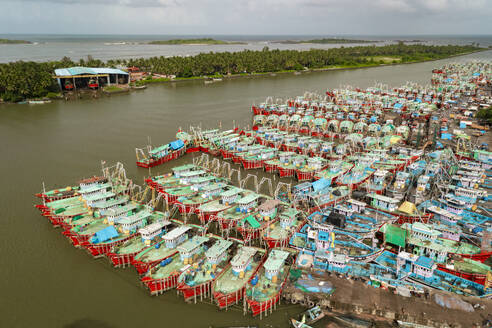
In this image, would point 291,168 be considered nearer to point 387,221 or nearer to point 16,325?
point 387,221

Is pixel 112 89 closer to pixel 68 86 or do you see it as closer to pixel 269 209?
pixel 68 86

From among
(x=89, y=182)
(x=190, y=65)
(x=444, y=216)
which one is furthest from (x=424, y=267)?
(x=190, y=65)

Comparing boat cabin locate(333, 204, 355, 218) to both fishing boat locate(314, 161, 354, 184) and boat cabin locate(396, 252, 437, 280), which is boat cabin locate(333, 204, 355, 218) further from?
fishing boat locate(314, 161, 354, 184)

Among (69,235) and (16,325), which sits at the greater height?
(69,235)

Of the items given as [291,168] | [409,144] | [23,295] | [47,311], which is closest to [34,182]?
[23,295]

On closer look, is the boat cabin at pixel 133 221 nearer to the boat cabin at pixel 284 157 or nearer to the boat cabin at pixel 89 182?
the boat cabin at pixel 89 182

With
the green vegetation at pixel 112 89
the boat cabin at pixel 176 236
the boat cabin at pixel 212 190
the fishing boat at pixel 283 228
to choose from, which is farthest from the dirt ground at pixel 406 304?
the green vegetation at pixel 112 89
